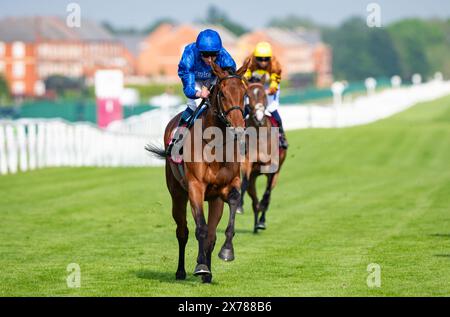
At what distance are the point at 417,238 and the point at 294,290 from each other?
5.00 metres

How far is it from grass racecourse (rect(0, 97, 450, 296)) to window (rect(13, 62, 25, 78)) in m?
108

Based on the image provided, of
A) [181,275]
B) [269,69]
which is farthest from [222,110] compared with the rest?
[269,69]

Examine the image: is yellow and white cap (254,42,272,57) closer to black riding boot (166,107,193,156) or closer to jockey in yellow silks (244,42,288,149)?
jockey in yellow silks (244,42,288,149)

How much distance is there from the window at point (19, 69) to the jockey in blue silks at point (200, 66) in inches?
5036

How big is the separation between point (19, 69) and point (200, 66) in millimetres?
128761

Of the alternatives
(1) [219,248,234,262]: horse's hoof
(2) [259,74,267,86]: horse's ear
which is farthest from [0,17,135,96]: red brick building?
(1) [219,248,234,262]: horse's hoof

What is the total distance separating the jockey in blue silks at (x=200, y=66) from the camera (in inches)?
466

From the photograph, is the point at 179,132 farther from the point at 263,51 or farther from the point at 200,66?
the point at 263,51

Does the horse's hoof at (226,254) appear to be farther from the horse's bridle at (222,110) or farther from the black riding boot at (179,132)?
the horse's bridle at (222,110)

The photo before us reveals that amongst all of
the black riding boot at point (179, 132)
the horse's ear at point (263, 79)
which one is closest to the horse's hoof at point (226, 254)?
the black riding boot at point (179, 132)

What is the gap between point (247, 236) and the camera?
16500 millimetres

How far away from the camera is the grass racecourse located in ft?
38.4

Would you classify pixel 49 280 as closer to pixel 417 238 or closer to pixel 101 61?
pixel 417 238
